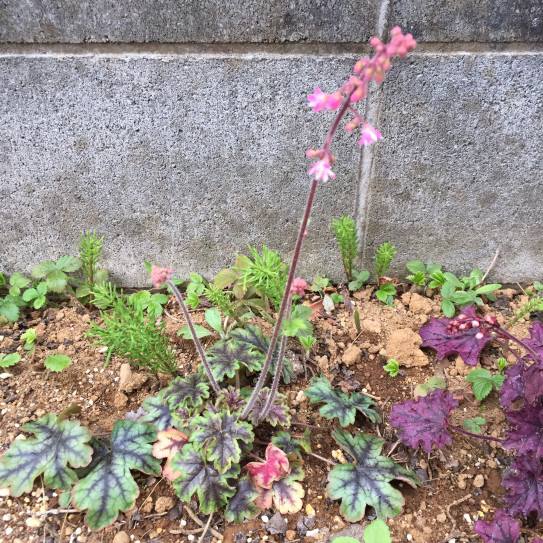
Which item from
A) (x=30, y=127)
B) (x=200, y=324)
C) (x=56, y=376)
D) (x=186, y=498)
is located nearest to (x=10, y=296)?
(x=56, y=376)

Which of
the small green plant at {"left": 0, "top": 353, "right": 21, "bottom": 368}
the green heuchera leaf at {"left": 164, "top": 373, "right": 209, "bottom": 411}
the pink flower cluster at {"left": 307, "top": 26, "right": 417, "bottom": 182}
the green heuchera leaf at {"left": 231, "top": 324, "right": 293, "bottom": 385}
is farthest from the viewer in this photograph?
the small green plant at {"left": 0, "top": 353, "right": 21, "bottom": 368}

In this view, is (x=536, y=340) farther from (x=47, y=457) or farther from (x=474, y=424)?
(x=47, y=457)

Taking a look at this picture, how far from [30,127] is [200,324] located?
1.23 m

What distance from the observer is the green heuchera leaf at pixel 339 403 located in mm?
1727

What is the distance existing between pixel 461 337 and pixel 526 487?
54cm

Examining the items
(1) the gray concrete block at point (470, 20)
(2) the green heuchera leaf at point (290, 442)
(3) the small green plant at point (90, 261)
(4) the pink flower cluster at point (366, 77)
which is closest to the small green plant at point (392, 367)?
(2) the green heuchera leaf at point (290, 442)

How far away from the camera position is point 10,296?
2.43m

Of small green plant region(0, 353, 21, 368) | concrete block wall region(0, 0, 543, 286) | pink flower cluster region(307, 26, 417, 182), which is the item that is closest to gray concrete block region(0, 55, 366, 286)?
concrete block wall region(0, 0, 543, 286)

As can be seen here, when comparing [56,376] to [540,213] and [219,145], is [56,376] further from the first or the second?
[540,213]

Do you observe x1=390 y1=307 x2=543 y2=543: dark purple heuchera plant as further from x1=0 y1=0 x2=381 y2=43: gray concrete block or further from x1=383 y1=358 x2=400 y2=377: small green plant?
x1=0 y1=0 x2=381 y2=43: gray concrete block

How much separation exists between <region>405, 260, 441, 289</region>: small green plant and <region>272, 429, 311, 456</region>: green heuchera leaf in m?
1.09

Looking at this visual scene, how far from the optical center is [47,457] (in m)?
1.58

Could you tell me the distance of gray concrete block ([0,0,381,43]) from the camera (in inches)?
71.5

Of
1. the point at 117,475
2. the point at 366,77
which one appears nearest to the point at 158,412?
the point at 117,475
